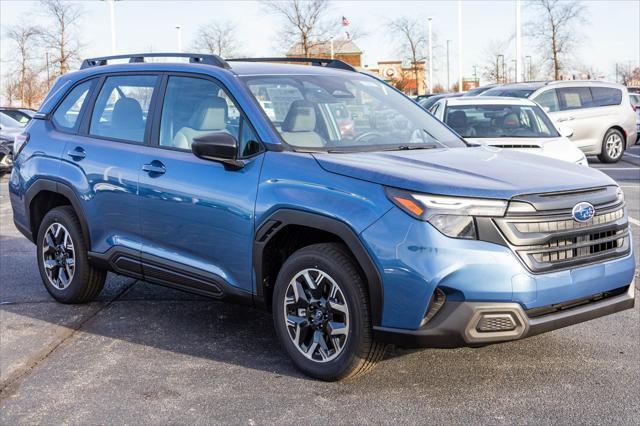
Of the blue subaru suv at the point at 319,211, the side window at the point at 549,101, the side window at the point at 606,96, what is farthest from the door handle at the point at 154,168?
the side window at the point at 606,96

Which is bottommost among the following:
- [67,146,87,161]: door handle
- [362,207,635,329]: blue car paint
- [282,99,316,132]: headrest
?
[362,207,635,329]: blue car paint

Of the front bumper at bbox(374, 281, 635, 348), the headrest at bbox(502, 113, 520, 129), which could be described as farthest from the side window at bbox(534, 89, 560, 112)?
the front bumper at bbox(374, 281, 635, 348)

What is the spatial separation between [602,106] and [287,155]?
600 inches

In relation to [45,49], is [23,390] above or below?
below

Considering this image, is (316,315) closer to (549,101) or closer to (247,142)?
(247,142)

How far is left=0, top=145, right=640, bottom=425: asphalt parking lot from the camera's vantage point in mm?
3920

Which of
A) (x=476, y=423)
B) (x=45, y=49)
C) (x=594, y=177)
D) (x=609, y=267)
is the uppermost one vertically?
(x=45, y=49)

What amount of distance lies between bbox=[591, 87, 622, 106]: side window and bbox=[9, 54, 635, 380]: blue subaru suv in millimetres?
13573

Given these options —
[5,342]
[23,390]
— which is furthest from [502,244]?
[5,342]

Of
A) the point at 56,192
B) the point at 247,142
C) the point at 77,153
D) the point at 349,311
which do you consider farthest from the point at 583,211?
the point at 56,192

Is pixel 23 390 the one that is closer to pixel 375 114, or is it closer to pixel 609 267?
pixel 375 114

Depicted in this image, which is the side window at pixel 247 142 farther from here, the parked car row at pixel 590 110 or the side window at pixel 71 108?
the parked car row at pixel 590 110

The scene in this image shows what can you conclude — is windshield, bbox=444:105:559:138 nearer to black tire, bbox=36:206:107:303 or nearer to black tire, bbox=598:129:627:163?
black tire, bbox=36:206:107:303

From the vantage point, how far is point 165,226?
5066mm
